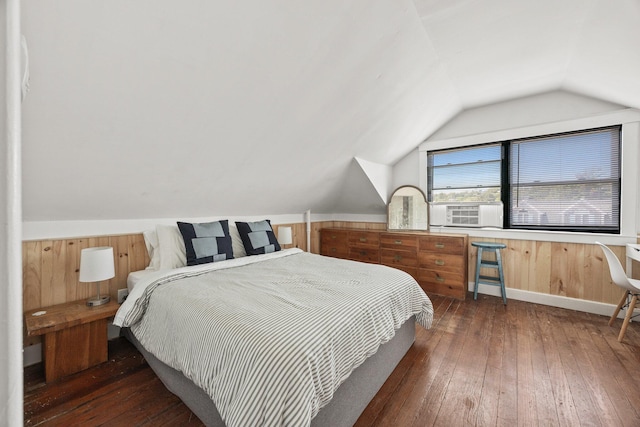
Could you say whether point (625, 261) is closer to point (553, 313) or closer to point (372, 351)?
point (553, 313)

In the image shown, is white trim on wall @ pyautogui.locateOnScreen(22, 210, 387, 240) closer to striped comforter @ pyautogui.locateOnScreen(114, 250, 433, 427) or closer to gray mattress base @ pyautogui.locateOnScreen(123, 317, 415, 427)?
striped comforter @ pyautogui.locateOnScreen(114, 250, 433, 427)

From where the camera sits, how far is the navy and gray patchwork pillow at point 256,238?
2883 millimetres

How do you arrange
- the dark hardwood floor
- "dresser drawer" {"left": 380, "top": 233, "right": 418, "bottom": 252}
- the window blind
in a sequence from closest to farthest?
the dark hardwood floor
the window blind
"dresser drawer" {"left": 380, "top": 233, "right": 418, "bottom": 252}

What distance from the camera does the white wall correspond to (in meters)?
0.30

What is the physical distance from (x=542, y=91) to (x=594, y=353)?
262 cm

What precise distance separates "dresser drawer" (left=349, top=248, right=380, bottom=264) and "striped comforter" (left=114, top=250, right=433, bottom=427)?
63.8 inches

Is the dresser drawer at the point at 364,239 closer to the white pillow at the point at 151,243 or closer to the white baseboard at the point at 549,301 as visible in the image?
the white baseboard at the point at 549,301

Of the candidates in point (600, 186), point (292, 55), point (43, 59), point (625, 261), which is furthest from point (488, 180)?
point (43, 59)

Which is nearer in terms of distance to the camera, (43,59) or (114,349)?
(43,59)

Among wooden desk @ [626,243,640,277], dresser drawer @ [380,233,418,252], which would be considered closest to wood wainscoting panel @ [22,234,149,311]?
dresser drawer @ [380,233,418,252]

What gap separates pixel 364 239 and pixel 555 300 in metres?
2.24

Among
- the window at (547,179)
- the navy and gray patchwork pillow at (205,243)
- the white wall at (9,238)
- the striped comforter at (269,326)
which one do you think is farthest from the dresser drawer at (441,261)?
the white wall at (9,238)

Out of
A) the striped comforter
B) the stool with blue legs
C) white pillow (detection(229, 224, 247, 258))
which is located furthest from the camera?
the stool with blue legs

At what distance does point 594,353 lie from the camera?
2074 mm
